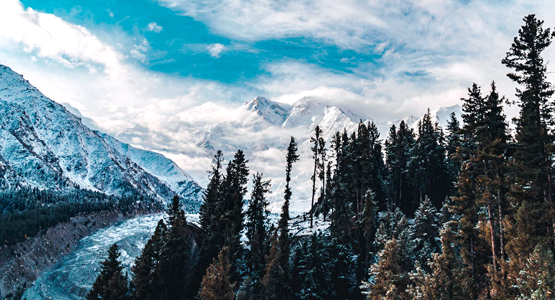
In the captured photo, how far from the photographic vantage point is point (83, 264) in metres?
108

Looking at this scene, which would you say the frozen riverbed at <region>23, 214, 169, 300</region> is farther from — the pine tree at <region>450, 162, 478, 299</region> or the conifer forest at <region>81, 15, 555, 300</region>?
the pine tree at <region>450, 162, 478, 299</region>

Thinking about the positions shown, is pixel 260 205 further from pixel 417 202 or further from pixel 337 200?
pixel 417 202

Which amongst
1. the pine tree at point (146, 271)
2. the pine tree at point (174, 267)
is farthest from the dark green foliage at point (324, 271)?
the pine tree at point (146, 271)

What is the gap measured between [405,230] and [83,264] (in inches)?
4115

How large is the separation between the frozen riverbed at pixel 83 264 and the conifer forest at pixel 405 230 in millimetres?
52883

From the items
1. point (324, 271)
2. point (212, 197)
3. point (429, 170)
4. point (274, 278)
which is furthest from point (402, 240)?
point (212, 197)

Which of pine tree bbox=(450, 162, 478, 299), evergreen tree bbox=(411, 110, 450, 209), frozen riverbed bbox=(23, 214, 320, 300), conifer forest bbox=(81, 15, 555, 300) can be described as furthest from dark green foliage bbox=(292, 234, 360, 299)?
evergreen tree bbox=(411, 110, 450, 209)

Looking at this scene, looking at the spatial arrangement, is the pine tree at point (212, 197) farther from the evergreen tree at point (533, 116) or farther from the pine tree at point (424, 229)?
the evergreen tree at point (533, 116)

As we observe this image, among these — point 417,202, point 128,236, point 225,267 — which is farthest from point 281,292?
point 128,236

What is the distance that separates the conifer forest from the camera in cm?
2491

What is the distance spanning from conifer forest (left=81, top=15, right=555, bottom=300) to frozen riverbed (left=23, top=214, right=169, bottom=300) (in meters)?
52.9

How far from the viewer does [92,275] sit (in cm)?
9881

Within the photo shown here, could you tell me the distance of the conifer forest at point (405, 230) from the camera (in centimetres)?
2491

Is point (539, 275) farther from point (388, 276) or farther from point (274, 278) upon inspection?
point (274, 278)
